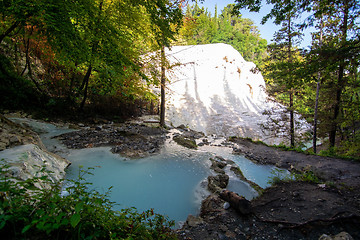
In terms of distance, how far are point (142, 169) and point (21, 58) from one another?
10.5 m

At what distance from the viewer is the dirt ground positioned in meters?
3.00

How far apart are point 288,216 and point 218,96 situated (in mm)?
22483

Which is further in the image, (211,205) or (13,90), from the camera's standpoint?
(13,90)

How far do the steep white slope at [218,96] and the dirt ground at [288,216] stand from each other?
13.7 metres

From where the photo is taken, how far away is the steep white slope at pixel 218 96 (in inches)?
763

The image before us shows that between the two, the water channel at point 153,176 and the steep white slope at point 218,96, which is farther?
the steep white slope at point 218,96

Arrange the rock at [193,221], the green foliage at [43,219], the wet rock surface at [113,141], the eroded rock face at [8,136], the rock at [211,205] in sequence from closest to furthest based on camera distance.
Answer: the green foliage at [43,219]
the rock at [193,221]
the eroded rock face at [8,136]
the rock at [211,205]
the wet rock surface at [113,141]

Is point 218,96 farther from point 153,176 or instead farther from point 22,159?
point 22,159

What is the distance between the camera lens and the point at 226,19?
48.5m

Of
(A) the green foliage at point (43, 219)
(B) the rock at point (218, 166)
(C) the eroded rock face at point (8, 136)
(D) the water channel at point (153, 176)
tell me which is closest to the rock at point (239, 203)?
(D) the water channel at point (153, 176)

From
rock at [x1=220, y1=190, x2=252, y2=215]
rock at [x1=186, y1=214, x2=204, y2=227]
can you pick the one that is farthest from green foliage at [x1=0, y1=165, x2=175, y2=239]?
rock at [x1=220, y1=190, x2=252, y2=215]

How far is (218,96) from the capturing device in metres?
24.8

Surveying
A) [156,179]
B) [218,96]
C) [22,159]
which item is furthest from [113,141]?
[218,96]

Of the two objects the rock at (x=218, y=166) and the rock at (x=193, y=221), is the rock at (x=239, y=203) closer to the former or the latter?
the rock at (x=193, y=221)
